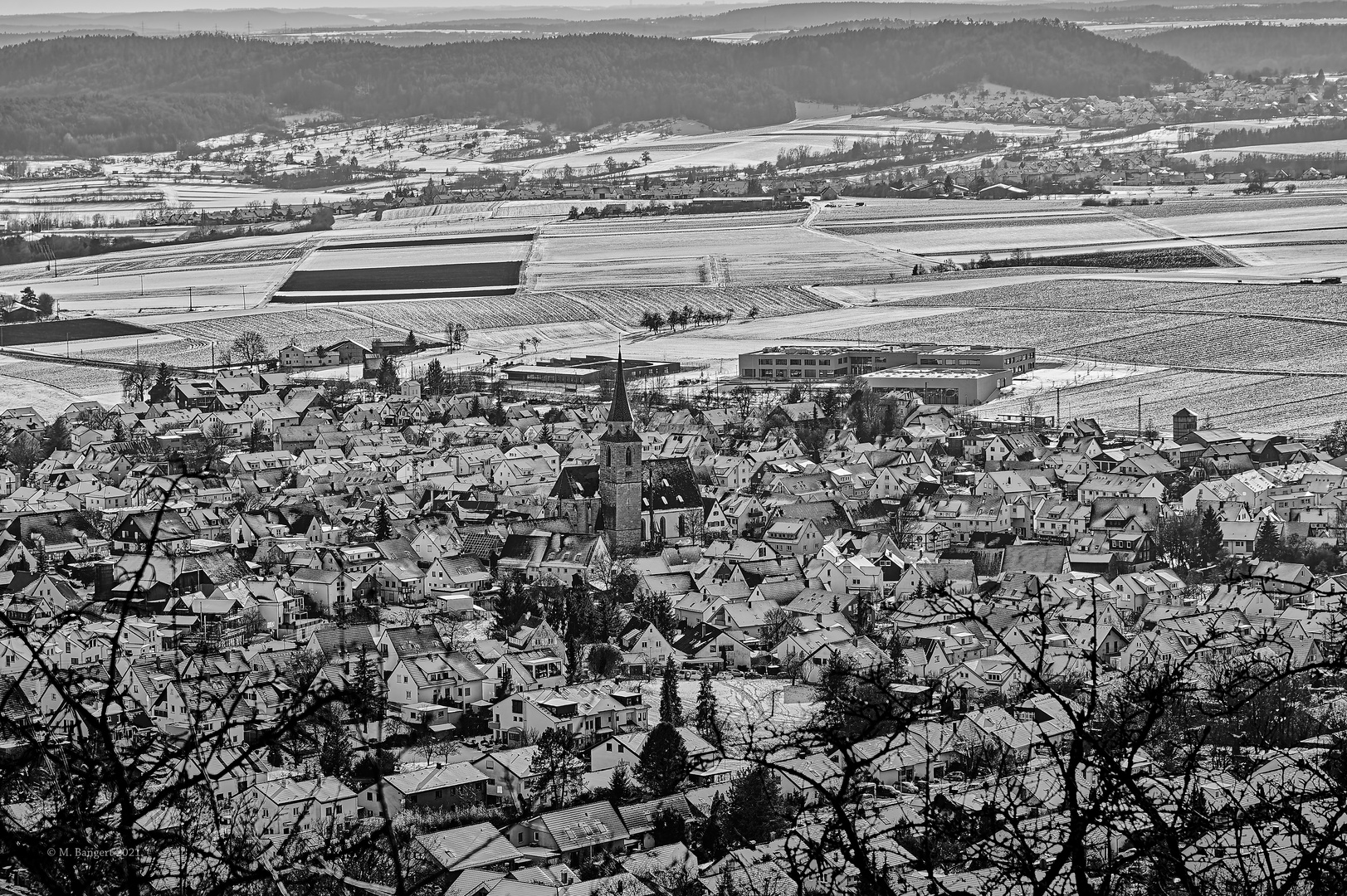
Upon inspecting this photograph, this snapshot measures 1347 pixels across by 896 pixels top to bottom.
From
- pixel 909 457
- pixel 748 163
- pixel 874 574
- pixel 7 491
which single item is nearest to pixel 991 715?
pixel 874 574

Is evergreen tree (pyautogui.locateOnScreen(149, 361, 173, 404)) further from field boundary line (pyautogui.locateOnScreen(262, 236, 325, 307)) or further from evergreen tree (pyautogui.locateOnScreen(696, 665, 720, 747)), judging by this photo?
evergreen tree (pyautogui.locateOnScreen(696, 665, 720, 747))

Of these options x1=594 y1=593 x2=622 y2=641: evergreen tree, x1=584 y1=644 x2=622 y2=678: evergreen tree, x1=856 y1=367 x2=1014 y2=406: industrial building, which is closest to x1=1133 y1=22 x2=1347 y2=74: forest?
x1=856 y1=367 x2=1014 y2=406: industrial building

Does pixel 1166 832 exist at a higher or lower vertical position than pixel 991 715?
higher

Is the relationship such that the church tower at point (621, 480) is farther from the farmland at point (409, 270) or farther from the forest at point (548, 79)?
the forest at point (548, 79)

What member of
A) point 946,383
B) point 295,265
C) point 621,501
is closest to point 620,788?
point 621,501

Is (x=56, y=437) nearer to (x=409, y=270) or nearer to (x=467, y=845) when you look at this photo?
(x=467, y=845)

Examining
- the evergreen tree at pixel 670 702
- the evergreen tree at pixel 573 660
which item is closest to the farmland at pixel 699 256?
the evergreen tree at pixel 573 660

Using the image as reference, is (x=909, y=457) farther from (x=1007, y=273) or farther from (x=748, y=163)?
(x=748, y=163)

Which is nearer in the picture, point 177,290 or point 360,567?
point 360,567
